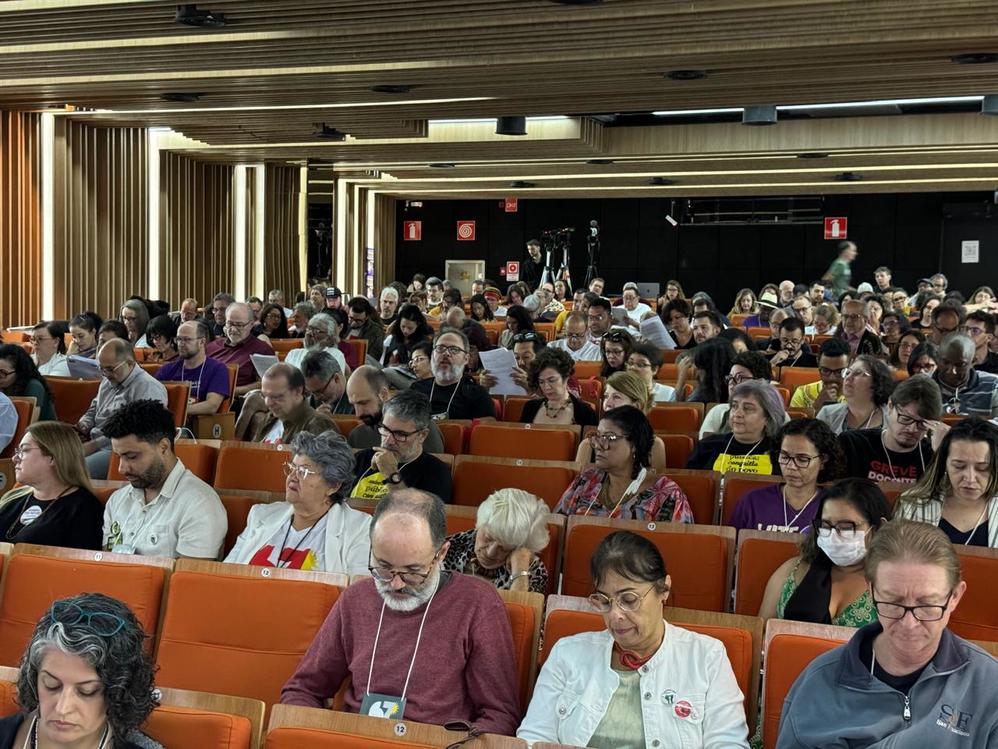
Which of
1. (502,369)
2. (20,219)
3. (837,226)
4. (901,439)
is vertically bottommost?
(901,439)

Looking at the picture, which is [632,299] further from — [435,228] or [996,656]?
[435,228]

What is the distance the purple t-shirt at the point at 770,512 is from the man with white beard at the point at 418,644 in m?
1.70

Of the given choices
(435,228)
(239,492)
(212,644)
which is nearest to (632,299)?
(239,492)

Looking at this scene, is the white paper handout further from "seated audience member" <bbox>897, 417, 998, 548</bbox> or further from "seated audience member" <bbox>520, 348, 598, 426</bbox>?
"seated audience member" <bbox>897, 417, 998, 548</bbox>

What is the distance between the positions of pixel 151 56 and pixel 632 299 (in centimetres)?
688

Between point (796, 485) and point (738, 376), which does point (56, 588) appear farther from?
point (738, 376)

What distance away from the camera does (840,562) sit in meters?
3.67

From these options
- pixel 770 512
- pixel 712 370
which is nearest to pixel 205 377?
pixel 712 370

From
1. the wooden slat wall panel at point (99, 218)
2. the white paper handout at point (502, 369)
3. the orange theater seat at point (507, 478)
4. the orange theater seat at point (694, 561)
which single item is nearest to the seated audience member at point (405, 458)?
the orange theater seat at point (507, 478)

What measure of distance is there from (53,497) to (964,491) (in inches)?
136

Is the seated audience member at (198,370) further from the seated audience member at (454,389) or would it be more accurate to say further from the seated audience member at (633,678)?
the seated audience member at (633,678)

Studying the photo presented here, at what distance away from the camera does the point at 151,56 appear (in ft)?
31.1

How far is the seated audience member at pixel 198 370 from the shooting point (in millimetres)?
8141

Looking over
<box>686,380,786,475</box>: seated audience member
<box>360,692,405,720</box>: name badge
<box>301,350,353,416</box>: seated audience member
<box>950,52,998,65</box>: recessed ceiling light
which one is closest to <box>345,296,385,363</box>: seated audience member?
<box>301,350,353,416</box>: seated audience member
